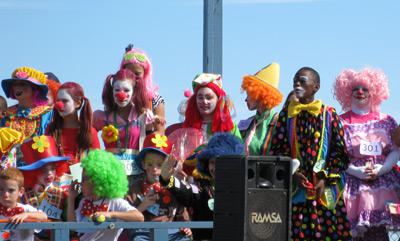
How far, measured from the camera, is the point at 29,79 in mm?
8219

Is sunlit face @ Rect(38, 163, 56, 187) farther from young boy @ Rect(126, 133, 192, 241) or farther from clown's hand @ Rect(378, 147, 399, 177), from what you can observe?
clown's hand @ Rect(378, 147, 399, 177)

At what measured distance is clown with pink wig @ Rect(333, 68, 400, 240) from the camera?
25.9ft

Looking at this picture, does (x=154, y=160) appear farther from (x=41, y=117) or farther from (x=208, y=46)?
(x=208, y=46)

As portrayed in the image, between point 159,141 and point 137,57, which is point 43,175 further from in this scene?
point 137,57

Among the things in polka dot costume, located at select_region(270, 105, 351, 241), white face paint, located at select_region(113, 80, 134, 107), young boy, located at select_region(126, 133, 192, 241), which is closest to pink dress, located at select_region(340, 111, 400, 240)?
polka dot costume, located at select_region(270, 105, 351, 241)

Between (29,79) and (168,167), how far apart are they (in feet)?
7.30

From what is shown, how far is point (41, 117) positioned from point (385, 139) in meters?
3.23

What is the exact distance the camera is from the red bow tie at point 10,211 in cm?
666

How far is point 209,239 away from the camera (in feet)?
22.4

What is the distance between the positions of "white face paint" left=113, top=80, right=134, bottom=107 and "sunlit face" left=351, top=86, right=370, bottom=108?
2.15 metres

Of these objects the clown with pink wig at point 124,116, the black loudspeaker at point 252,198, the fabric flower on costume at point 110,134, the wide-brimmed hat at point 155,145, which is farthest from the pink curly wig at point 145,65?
the black loudspeaker at point 252,198

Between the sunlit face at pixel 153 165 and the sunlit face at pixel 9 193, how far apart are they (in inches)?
45.9

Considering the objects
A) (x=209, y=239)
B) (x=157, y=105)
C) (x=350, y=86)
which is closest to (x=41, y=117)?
(x=157, y=105)

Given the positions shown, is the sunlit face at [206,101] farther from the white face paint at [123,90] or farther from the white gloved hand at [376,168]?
the white gloved hand at [376,168]
